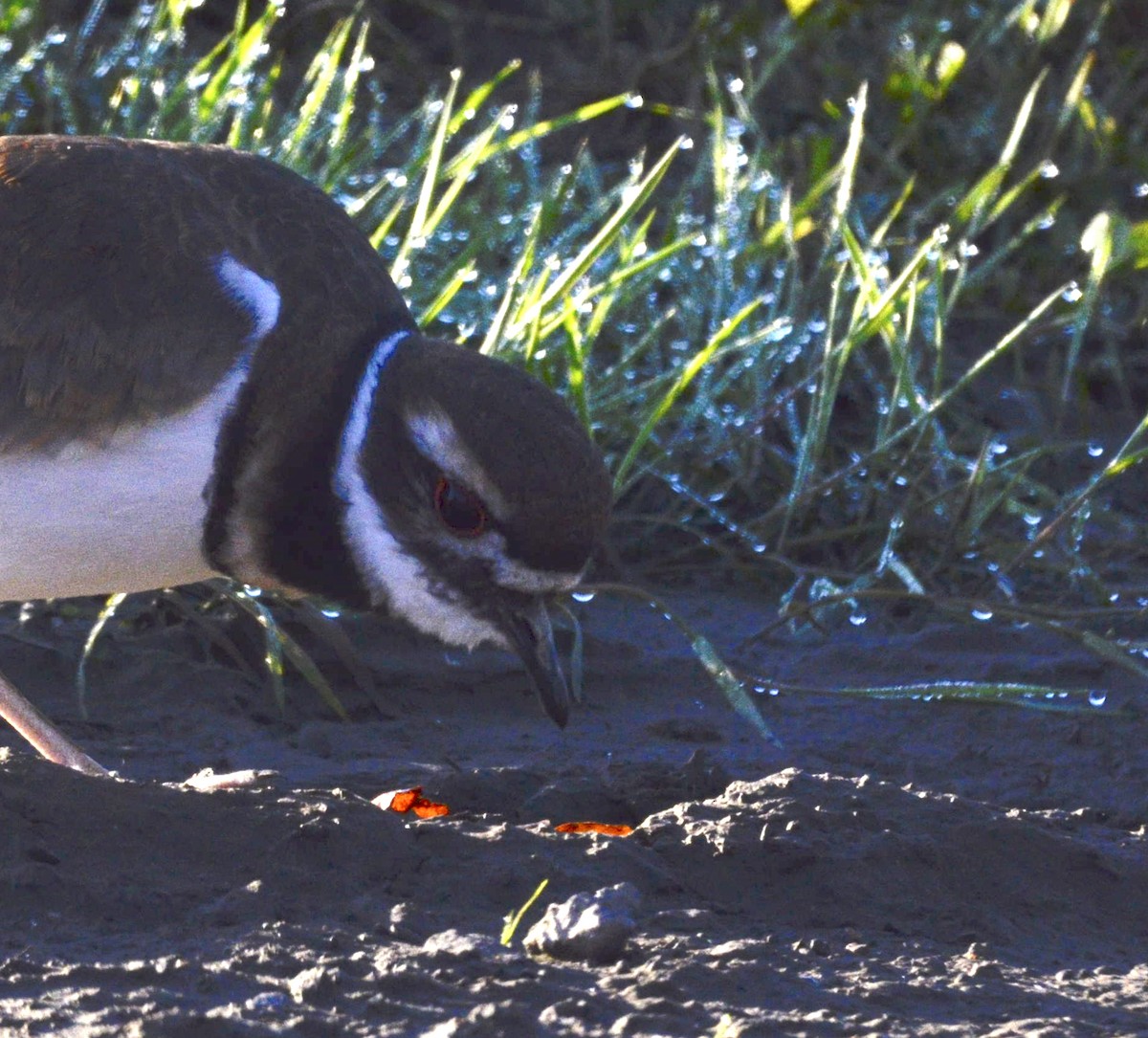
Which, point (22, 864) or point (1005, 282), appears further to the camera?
point (1005, 282)

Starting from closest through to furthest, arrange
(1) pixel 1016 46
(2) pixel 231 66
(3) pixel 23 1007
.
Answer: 1. (3) pixel 23 1007
2. (2) pixel 231 66
3. (1) pixel 1016 46

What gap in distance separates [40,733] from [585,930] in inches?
64.4

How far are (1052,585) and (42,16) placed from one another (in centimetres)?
426

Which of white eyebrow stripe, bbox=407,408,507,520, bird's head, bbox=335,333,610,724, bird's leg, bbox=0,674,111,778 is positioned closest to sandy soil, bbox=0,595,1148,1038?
bird's leg, bbox=0,674,111,778

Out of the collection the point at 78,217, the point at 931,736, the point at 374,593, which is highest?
the point at 78,217

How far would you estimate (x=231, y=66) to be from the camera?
5617mm

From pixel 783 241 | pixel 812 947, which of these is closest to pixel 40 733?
pixel 812 947

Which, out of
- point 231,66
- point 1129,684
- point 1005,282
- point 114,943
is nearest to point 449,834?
point 114,943

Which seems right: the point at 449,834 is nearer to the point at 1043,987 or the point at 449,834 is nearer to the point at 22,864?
the point at 22,864

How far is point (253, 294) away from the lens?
3.83 metres

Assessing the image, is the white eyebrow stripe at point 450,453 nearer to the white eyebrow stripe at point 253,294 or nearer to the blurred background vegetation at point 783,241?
the white eyebrow stripe at point 253,294

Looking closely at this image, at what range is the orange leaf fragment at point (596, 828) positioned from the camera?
3.54 meters

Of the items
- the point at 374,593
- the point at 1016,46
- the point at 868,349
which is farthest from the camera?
the point at 1016,46

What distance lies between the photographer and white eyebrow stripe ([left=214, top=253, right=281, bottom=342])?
3811 millimetres
